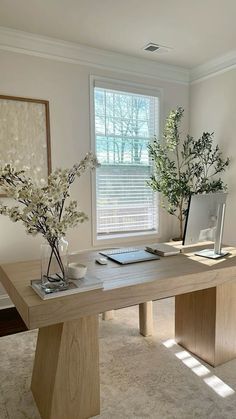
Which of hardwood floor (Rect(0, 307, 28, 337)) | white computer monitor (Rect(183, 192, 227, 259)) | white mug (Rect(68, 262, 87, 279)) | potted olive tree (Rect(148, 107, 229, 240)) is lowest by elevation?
hardwood floor (Rect(0, 307, 28, 337))

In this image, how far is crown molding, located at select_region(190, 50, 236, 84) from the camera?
11.1 ft

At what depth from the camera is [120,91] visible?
11.5 ft

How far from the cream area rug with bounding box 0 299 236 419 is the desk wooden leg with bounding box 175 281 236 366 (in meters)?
0.07

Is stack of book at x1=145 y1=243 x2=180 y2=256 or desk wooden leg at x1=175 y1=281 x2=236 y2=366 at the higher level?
stack of book at x1=145 y1=243 x2=180 y2=256

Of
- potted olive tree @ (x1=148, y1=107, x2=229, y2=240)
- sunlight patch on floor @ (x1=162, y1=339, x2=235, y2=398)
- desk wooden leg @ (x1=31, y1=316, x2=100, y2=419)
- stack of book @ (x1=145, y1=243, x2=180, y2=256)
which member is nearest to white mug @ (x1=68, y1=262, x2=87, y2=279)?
desk wooden leg @ (x1=31, y1=316, x2=100, y2=419)

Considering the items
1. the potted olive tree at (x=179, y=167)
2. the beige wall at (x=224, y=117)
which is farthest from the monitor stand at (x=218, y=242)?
the beige wall at (x=224, y=117)

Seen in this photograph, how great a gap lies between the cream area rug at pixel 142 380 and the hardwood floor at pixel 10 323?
0.11 metres

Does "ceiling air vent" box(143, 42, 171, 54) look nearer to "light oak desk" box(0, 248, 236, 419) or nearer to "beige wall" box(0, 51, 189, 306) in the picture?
"beige wall" box(0, 51, 189, 306)

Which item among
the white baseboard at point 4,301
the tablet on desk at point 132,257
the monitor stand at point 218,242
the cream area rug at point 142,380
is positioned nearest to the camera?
the cream area rug at point 142,380

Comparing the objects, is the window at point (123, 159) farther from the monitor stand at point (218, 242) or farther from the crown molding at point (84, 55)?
the monitor stand at point (218, 242)

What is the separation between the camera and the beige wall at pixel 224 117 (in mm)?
3449

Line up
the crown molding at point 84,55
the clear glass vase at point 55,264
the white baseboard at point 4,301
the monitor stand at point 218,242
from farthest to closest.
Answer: the white baseboard at point 4,301 < the crown molding at point 84,55 < the monitor stand at point 218,242 < the clear glass vase at point 55,264

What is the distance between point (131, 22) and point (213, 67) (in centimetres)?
135

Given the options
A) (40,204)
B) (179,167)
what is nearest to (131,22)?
(179,167)
